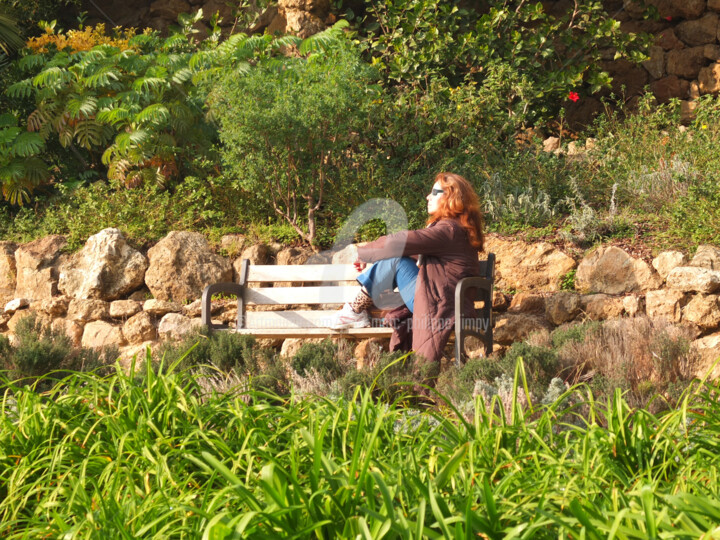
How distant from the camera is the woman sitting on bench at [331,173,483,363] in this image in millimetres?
4695

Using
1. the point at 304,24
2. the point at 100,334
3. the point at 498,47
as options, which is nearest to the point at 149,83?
the point at 304,24

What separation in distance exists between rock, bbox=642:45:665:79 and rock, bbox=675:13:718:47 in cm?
39

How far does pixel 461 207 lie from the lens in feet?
16.2

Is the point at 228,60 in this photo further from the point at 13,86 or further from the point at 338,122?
the point at 13,86

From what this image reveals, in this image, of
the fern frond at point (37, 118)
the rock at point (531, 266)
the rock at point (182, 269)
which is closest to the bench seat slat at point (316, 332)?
the rock at point (531, 266)

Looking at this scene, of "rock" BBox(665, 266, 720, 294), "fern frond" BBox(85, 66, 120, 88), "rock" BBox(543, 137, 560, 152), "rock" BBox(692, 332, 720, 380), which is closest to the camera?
"rock" BBox(692, 332, 720, 380)

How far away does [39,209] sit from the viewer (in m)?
8.87

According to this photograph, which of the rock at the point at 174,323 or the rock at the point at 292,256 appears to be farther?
the rock at the point at 292,256

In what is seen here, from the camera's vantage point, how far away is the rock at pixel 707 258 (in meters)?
5.50

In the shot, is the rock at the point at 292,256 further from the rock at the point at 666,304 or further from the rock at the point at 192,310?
the rock at the point at 666,304

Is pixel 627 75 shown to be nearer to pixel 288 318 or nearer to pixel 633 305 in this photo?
pixel 633 305

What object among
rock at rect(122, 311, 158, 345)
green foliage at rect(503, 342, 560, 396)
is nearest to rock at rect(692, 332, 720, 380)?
green foliage at rect(503, 342, 560, 396)

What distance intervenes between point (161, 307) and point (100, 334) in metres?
0.62

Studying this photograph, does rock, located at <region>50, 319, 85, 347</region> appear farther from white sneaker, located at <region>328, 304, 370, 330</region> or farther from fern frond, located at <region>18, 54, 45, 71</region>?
fern frond, located at <region>18, 54, 45, 71</region>
